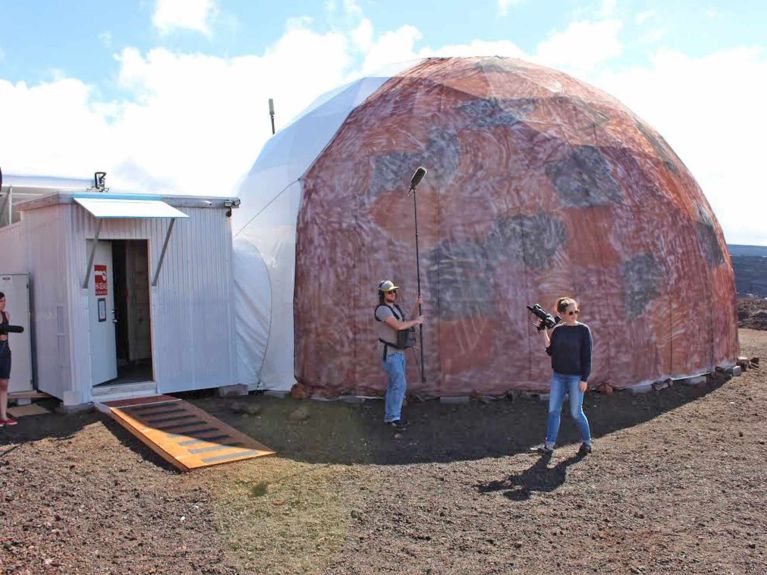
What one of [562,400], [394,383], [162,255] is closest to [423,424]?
[394,383]

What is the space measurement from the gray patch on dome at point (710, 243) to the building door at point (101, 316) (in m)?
8.19

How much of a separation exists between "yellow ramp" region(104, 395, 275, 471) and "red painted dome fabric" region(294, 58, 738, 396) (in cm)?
185

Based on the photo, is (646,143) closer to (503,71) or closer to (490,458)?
(503,71)

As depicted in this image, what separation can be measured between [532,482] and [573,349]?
1.29 m

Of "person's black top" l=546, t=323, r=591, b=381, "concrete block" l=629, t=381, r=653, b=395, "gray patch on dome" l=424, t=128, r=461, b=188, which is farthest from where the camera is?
"gray patch on dome" l=424, t=128, r=461, b=188

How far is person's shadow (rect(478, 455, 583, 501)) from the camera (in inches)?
224

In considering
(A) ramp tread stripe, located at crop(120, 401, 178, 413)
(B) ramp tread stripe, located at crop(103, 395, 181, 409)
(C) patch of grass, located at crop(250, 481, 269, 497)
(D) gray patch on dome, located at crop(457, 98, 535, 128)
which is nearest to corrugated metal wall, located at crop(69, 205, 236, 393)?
A: (B) ramp tread stripe, located at crop(103, 395, 181, 409)

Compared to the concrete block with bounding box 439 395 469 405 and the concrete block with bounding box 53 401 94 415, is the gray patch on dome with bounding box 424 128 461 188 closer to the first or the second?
the concrete block with bounding box 439 395 469 405

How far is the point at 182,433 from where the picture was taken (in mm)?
7289

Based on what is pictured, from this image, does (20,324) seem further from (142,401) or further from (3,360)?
(142,401)

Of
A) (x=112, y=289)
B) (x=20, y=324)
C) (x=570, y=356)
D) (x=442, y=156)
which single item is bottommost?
(x=570, y=356)

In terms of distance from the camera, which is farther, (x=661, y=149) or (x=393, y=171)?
(x=661, y=149)

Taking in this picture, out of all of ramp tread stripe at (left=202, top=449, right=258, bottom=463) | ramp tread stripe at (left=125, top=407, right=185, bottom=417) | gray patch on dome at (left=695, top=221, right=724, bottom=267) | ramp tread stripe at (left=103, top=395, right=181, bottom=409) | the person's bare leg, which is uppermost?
gray patch on dome at (left=695, top=221, right=724, bottom=267)

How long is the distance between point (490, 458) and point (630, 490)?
1.42 meters
